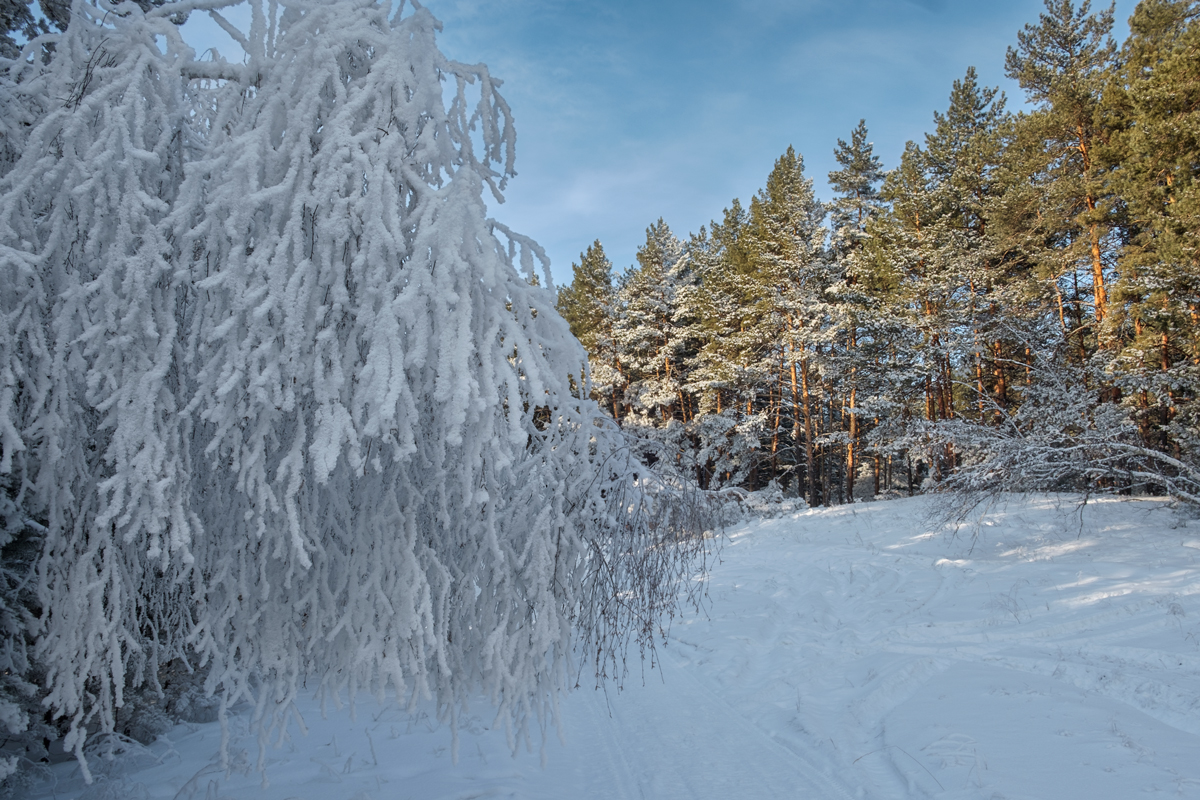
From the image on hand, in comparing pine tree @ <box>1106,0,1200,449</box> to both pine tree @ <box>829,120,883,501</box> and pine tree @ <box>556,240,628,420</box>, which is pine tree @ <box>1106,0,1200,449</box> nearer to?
pine tree @ <box>829,120,883,501</box>

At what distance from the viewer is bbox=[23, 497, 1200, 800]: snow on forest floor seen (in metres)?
4.21

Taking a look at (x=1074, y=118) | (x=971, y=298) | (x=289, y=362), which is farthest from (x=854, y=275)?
(x=289, y=362)

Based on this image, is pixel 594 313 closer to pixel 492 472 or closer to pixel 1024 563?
pixel 1024 563

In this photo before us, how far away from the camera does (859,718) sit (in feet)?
17.9

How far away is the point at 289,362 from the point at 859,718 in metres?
5.81

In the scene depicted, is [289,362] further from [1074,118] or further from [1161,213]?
[1074,118]

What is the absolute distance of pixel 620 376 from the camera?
24.2 metres

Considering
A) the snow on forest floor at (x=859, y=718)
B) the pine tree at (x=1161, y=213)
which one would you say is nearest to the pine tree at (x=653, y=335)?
the pine tree at (x=1161, y=213)

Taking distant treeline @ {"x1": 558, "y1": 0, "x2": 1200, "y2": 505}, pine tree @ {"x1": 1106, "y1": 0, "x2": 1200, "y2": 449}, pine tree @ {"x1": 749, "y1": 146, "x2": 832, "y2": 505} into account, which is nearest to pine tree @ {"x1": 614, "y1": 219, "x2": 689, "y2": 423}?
distant treeline @ {"x1": 558, "y1": 0, "x2": 1200, "y2": 505}

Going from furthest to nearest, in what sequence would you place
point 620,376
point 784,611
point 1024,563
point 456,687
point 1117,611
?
point 620,376 → point 1024,563 → point 784,611 → point 1117,611 → point 456,687

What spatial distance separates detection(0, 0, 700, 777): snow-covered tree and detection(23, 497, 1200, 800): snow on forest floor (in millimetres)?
1802

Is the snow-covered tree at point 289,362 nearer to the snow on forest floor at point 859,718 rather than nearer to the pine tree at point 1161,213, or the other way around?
the snow on forest floor at point 859,718

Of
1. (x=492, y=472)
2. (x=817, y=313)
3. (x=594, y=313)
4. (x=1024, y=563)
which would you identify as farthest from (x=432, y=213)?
(x=594, y=313)

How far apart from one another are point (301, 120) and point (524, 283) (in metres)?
1.04
